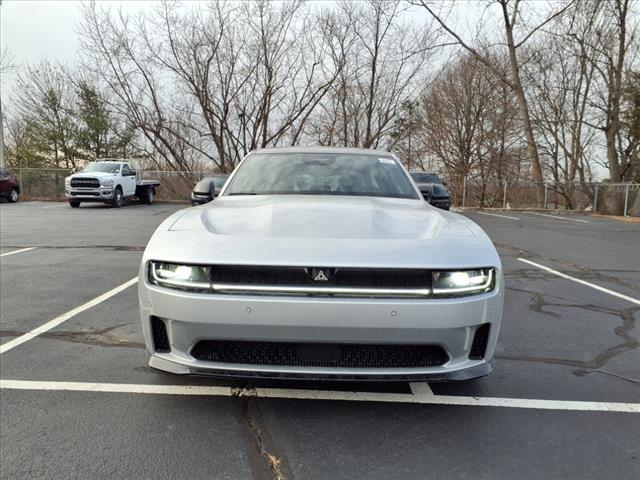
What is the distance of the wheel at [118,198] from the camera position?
20.6 m

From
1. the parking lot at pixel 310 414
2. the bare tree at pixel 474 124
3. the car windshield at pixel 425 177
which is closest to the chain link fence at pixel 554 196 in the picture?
the bare tree at pixel 474 124

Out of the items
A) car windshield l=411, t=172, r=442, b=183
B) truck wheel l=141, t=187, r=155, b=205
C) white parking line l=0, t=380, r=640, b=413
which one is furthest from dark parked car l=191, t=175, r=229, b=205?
truck wheel l=141, t=187, r=155, b=205

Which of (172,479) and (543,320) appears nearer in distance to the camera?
(172,479)

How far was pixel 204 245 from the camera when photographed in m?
2.51

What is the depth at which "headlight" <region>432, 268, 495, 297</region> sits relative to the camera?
2.41 meters

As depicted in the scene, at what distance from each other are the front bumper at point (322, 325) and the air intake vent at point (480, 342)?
0.17ft

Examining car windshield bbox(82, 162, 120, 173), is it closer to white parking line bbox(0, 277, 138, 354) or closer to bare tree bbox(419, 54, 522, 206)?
white parking line bbox(0, 277, 138, 354)

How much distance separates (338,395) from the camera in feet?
9.71

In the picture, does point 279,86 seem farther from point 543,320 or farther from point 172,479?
point 172,479

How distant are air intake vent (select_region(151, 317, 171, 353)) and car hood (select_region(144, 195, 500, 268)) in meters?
0.34

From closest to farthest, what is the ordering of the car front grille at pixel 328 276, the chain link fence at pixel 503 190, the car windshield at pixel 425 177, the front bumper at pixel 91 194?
the car front grille at pixel 328 276
the car windshield at pixel 425 177
the front bumper at pixel 91 194
the chain link fence at pixel 503 190

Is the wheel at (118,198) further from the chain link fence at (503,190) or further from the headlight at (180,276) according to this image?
the headlight at (180,276)

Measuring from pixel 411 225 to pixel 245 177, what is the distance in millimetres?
1882

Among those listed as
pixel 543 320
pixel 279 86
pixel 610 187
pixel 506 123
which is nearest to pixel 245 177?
pixel 543 320
